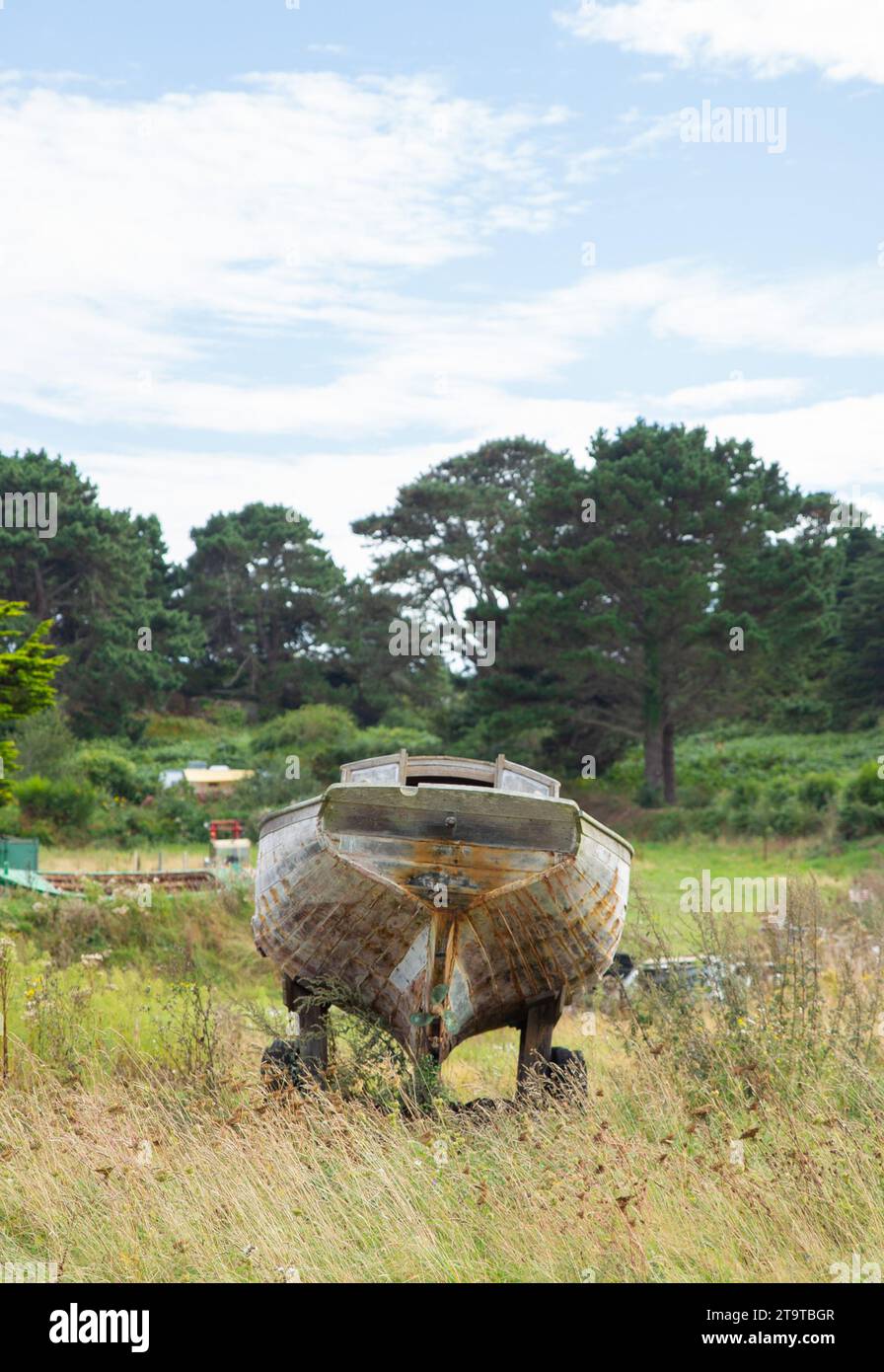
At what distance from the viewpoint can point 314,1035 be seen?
8000 mm

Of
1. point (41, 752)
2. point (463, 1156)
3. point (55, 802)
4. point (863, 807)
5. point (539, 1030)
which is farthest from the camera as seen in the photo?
point (41, 752)

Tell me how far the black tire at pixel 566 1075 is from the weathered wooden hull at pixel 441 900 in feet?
1.45

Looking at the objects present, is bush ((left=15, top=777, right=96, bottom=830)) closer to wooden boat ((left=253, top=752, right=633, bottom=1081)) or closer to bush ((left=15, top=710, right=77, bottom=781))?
bush ((left=15, top=710, right=77, bottom=781))

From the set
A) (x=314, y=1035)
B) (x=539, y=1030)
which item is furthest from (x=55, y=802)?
(x=539, y=1030)

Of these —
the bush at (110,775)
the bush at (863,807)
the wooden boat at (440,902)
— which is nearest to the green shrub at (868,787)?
the bush at (863,807)

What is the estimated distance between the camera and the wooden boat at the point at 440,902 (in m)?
7.16

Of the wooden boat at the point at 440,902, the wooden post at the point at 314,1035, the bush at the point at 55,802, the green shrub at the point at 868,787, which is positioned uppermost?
the wooden boat at the point at 440,902

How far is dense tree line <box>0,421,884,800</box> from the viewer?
115 ft

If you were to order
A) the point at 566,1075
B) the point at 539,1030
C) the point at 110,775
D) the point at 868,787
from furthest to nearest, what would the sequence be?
the point at 110,775 < the point at 868,787 < the point at 539,1030 < the point at 566,1075

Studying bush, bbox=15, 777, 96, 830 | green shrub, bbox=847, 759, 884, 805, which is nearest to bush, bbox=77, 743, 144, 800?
bush, bbox=15, 777, 96, 830

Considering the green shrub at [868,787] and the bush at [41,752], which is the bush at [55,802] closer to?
the bush at [41,752]

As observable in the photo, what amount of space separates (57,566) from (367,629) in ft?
43.0

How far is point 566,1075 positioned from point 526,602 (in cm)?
2833

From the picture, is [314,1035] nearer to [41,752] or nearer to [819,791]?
[819,791]
